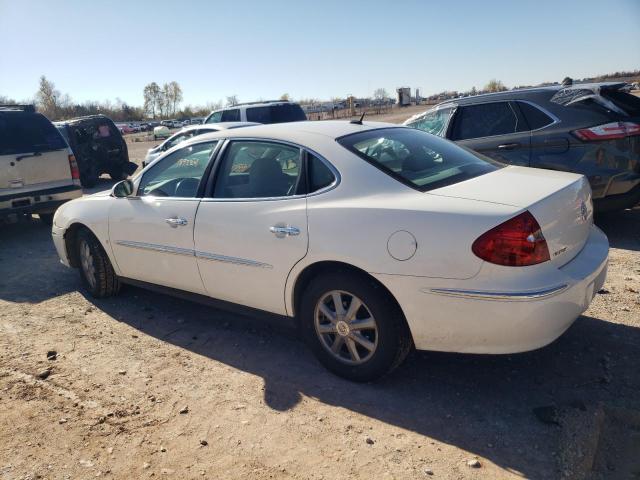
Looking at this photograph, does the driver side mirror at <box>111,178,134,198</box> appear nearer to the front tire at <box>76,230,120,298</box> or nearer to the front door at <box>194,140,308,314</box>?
the front tire at <box>76,230,120,298</box>

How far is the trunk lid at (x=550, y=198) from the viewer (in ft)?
9.09

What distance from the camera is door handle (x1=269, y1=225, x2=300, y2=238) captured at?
3.25m

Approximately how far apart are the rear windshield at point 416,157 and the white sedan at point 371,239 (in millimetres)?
15

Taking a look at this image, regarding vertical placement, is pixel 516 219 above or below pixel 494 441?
above

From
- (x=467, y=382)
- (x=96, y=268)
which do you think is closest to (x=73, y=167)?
(x=96, y=268)

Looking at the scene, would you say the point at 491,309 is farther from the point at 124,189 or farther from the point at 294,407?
the point at 124,189

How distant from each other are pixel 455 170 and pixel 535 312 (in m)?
1.15

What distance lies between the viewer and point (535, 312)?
2639mm

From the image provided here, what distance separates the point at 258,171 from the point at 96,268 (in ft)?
7.29

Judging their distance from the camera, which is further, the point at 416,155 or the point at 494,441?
the point at 416,155

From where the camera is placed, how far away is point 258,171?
3715 mm

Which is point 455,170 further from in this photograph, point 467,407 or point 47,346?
point 47,346

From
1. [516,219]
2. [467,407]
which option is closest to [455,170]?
[516,219]

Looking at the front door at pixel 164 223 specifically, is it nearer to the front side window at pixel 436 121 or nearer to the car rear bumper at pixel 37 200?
the front side window at pixel 436 121
